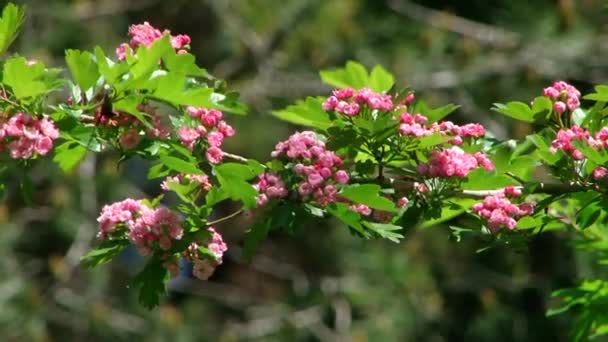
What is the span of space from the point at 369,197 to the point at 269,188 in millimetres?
128

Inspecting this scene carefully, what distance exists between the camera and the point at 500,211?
4.91 ft

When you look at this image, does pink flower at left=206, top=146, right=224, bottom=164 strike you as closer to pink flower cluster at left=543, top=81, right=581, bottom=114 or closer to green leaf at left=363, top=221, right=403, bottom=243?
green leaf at left=363, top=221, right=403, bottom=243

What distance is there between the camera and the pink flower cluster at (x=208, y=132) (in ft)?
4.83

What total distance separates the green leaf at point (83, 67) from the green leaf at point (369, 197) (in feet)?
1.16

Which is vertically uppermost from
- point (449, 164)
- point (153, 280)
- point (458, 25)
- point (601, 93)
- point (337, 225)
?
point (601, 93)

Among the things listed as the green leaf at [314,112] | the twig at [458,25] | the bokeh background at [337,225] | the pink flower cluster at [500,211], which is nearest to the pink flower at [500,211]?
the pink flower cluster at [500,211]

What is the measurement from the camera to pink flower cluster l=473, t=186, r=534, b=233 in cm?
148

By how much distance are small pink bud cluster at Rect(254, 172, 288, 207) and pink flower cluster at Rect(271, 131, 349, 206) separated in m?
0.02

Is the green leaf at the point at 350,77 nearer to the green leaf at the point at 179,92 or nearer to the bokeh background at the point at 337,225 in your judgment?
the green leaf at the point at 179,92

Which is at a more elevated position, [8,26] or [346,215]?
[8,26]

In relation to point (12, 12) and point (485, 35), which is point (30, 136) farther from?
point (485, 35)

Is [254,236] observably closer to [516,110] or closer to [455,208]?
[455,208]

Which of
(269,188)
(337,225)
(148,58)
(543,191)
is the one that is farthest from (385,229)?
(337,225)

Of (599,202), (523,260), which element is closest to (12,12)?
(599,202)
